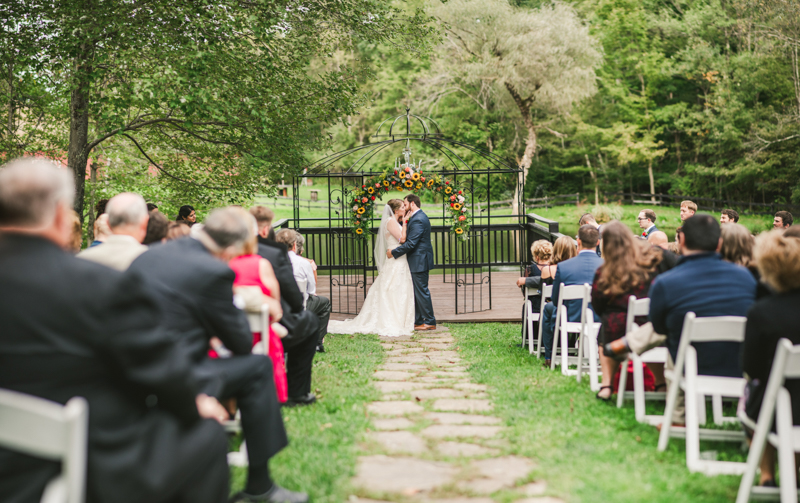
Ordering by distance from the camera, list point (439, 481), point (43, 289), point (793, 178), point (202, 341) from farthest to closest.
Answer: point (793, 178), point (439, 481), point (202, 341), point (43, 289)

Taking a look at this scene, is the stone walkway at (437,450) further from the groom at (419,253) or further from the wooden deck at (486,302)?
the wooden deck at (486,302)

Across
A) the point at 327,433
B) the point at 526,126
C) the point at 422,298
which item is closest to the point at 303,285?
the point at 327,433

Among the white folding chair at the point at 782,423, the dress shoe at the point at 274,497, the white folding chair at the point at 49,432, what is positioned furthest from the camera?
the dress shoe at the point at 274,497

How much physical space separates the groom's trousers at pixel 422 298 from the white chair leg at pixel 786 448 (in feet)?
19.8

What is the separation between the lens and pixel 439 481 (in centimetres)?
303

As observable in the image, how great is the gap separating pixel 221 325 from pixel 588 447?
209cm

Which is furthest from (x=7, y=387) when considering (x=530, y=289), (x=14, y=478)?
(x=530, y=289)

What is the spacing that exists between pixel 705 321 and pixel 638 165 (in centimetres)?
3521

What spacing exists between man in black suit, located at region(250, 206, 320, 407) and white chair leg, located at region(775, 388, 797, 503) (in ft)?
9.06

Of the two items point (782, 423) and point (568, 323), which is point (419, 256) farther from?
point (782, 423)

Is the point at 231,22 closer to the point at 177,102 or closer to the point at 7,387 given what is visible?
the point at 177,102

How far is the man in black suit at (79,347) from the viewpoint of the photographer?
1.83 metres

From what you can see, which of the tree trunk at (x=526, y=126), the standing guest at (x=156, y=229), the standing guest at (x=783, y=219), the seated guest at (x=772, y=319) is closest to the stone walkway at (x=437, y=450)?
the seated guest at (x=772, y=319)

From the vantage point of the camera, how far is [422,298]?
8578 mm
